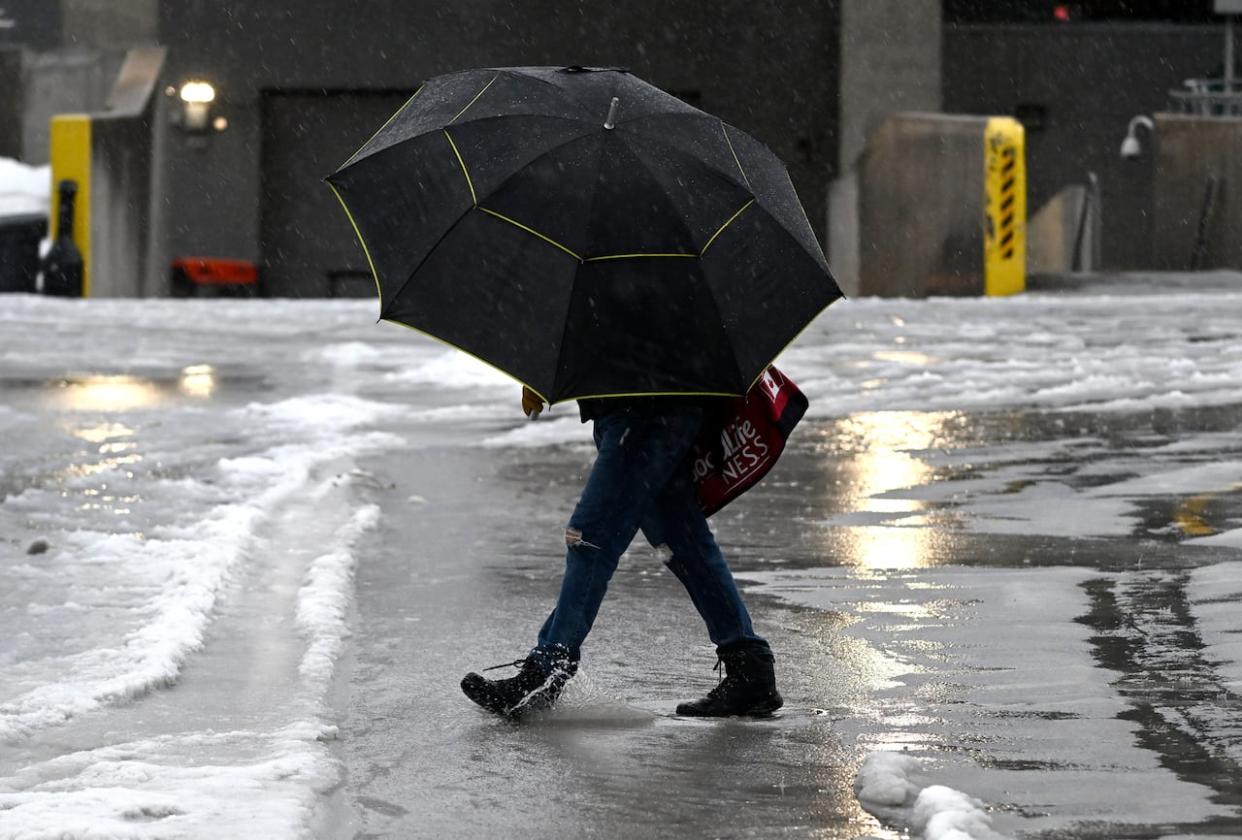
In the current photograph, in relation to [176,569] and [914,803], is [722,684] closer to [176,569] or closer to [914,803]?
[914,803]

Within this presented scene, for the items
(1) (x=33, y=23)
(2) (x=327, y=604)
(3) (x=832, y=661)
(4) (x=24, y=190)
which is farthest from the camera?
(1) (x=33, y=23)

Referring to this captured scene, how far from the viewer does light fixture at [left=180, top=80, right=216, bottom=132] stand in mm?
30359

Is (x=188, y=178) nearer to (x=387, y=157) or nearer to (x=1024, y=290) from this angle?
(x=1024, y=290)

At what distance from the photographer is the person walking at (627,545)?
5.61m

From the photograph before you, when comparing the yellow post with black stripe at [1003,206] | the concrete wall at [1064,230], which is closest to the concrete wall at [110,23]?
the yellow post with black stripe at [1003,206]

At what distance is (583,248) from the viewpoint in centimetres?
529

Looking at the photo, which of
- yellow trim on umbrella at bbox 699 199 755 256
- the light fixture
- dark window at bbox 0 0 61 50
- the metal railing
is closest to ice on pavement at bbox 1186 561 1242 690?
yellow trim on umbrella at bbox 699 199 755 256

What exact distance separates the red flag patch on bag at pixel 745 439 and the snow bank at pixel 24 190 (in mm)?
22850

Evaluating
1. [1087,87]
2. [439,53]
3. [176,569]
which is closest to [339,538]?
[176,569]

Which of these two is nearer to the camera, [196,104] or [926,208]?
[926,208]

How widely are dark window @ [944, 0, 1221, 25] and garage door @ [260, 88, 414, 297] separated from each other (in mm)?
13540

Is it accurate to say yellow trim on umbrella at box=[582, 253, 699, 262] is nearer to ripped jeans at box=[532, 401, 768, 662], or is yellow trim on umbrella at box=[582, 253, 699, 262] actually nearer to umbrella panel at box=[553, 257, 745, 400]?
umbrella panel at box=[553, 257, 745, 400]

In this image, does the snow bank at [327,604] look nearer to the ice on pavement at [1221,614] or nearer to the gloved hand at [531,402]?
the gloved hand at [531,402]

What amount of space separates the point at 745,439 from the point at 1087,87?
30.7 metres
